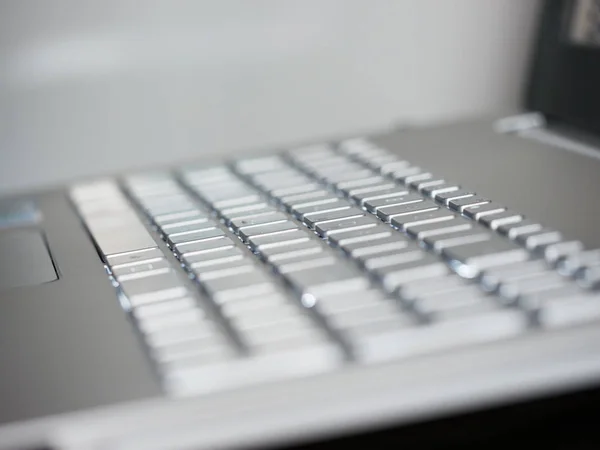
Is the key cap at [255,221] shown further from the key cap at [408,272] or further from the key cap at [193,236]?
the key cap at [408,272]

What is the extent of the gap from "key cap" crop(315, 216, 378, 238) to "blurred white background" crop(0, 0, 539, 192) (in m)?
0.31

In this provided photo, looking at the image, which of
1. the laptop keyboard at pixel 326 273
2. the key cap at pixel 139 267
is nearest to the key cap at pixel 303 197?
the laptop keyboard at pixel 326 273

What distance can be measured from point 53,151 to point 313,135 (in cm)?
23

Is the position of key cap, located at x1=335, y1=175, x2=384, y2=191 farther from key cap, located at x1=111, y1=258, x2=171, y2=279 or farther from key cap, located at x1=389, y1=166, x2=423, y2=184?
key cap, located at x1=111, y1=258, x2=171, y2=279

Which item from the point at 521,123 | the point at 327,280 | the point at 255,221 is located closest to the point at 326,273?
the point at 327,280

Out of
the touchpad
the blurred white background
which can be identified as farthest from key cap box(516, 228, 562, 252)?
the blurred white background

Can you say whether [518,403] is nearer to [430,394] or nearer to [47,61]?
[430,394]

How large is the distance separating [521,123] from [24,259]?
1.33 ft

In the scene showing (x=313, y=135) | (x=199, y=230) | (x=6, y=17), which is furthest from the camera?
(x=313, y=135)

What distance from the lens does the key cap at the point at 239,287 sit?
325 millimetres

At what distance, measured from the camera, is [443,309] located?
0.29 metres

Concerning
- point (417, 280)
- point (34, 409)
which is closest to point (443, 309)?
point (417, 280)

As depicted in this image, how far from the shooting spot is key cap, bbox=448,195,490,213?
42 centimetres

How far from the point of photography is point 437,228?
39 cm
